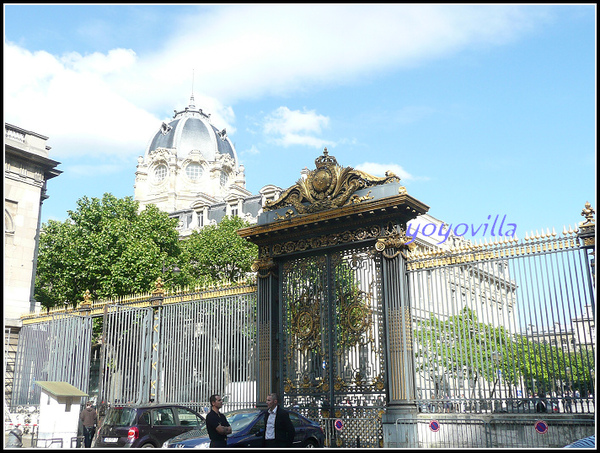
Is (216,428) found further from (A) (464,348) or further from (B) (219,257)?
(B) (219,257)

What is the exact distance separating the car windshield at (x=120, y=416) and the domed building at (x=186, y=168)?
5802cm

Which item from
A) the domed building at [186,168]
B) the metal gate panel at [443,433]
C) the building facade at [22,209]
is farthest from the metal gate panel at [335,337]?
the domed building at [186,168]

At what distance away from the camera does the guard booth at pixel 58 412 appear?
52.4 feet

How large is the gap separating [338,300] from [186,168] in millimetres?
64817

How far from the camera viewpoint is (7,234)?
2464cm

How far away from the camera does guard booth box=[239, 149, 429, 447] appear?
13.4 m

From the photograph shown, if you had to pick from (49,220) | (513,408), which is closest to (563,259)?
(513,408)

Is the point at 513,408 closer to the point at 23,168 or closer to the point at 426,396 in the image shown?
the point at 426,396

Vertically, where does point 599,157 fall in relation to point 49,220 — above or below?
below

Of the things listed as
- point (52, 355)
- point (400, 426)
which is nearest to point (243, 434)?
point (400, 426)

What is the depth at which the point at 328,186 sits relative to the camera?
587 inches

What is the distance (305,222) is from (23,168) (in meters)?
15.8

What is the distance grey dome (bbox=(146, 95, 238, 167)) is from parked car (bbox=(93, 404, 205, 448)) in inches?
2557

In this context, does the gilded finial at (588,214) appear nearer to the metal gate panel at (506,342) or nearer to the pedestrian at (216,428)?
the metal gate panel at (506,342)
